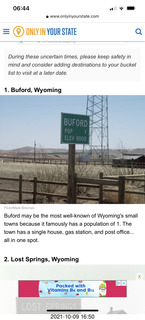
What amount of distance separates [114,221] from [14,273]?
0.93m

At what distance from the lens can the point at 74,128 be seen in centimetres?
614

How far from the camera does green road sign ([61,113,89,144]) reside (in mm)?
5988
